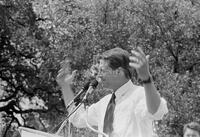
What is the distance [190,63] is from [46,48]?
608cm

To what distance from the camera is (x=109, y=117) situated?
8.57ft

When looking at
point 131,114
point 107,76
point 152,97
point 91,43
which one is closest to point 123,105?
point 131,114

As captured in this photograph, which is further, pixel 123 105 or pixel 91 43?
pixel 91 43

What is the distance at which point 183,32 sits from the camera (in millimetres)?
12438

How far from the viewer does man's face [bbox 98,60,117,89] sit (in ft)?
8.68

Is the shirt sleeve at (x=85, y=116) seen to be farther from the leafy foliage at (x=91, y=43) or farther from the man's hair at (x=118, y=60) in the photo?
the leafy foliage at (x=91, y=43)

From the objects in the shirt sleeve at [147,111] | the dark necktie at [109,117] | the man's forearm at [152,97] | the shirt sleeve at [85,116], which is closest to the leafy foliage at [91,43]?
the shirt sleeve at [85,116]

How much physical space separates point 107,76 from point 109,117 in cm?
24

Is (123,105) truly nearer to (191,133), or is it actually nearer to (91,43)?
(191,133)

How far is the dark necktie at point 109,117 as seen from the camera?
2573mm

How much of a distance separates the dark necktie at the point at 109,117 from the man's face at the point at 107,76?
0.09 m

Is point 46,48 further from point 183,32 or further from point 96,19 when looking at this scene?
point 183,32

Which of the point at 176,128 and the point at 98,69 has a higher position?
the point at 98,69

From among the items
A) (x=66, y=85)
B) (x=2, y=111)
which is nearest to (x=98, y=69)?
(x=66, y=85)
